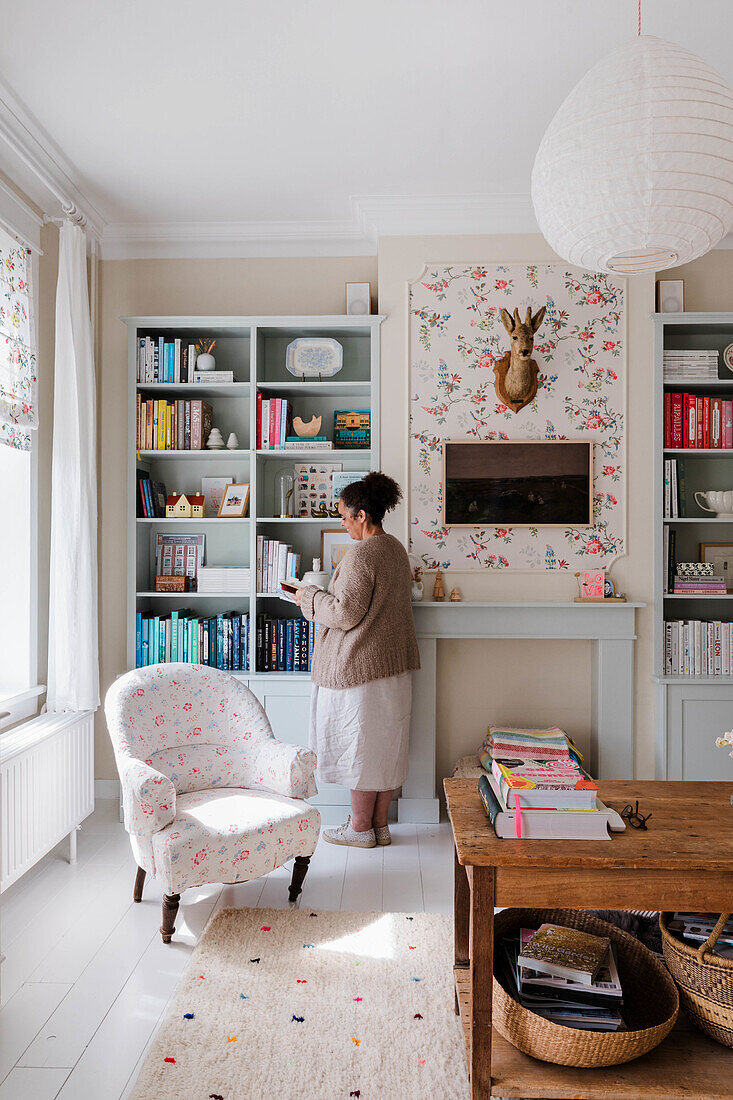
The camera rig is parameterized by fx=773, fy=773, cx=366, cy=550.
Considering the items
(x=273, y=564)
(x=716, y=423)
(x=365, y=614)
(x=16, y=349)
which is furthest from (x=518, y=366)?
(x=16, y=349)

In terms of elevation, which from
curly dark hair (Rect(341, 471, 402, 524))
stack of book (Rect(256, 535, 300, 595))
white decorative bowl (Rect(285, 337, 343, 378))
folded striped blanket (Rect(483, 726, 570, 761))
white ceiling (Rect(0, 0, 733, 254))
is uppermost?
white ceiling (Rect(0, 0, 733, 254))

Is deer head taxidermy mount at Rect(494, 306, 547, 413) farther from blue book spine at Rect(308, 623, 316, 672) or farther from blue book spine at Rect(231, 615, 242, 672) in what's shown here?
blue book spine at Rect(231, 615, 242, 672)


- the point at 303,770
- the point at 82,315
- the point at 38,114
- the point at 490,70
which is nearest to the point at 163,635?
the point at 303,770

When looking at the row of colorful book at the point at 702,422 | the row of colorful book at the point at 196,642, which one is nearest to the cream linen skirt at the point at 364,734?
the row of colorful book at the point at 196,642

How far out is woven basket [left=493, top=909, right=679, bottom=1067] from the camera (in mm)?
1669

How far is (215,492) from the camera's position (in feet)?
13.3

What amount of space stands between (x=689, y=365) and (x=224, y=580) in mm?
2486

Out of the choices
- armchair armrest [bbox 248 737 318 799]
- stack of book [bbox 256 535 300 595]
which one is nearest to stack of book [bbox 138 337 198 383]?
stack of book [bbox 256 535 300 595]

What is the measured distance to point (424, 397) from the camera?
3762 millimetres

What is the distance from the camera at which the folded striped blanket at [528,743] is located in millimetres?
3450

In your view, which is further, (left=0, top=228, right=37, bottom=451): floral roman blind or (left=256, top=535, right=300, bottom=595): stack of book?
(left=256, top=535, right=300, bottom=595): stack of book

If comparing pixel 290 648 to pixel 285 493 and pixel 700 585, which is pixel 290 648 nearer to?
pixel 285 493

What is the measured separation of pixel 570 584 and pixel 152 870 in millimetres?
2244

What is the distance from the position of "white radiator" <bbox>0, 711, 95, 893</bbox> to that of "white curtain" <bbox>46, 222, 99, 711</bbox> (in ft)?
0.57
